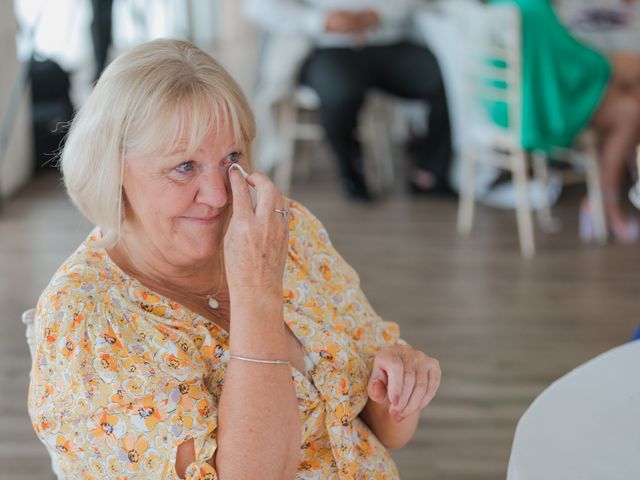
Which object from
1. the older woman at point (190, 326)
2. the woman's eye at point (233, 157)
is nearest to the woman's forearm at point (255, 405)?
the older woman at point (190, 326)

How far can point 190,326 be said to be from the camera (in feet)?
4.32

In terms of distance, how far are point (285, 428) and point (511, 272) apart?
8.68 ft

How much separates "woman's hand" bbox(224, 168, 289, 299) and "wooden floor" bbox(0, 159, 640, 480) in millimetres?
1270

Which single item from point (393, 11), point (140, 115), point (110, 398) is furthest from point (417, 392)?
point (393, 11)

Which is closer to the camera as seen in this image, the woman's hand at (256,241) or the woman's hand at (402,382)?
the woman's hand at (256,241)

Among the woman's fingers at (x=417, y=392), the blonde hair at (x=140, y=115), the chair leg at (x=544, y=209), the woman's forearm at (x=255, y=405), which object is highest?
the blonde hair at (x=140, y=115)

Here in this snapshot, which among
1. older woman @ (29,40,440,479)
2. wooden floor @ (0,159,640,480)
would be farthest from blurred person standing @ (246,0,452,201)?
older woman @ (29,40,440,479)

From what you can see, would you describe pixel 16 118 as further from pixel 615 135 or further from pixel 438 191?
pixel 615 135

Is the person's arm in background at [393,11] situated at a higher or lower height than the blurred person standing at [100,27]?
higher

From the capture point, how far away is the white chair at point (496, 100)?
12.8 feet

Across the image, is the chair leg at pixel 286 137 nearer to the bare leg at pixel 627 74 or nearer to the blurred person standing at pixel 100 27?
the blurred person standing at pixel 100 27

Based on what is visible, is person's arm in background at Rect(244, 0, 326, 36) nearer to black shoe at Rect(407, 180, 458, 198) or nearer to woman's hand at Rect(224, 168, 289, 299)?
black shoe at Rect(407, 180, 458, 198)

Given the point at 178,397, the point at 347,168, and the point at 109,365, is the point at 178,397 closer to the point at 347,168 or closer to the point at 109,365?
the point at 109,365

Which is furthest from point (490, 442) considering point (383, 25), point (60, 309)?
point (383, 25)
